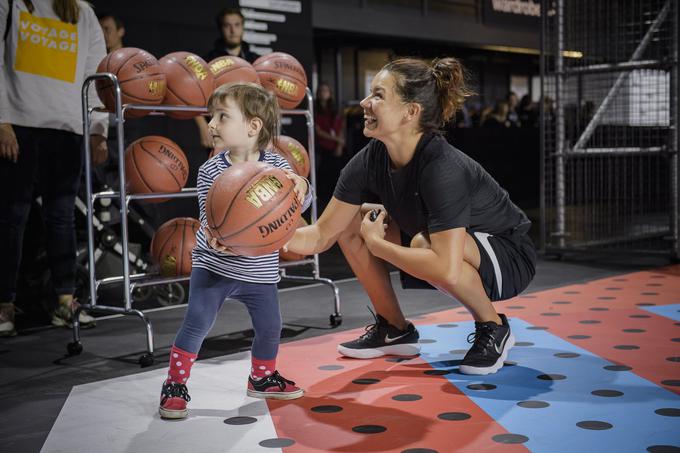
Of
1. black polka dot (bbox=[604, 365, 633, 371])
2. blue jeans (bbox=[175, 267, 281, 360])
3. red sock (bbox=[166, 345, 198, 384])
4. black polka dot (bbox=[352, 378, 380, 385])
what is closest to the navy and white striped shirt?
blue jeans (bbox=[175, 267, 281, 360])

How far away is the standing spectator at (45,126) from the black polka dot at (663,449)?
2564 mm

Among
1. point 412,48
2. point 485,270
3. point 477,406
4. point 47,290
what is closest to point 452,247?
point 485,270

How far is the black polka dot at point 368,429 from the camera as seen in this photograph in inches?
88.8

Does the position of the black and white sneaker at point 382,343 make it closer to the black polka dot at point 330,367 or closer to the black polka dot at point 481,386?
the black polka dot at point 330,367

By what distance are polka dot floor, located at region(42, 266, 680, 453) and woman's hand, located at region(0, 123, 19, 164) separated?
51.1 inches

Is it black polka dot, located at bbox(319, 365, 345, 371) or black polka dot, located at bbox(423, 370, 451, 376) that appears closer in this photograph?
black polka dot, located at bbox(423, 370, 451, 376)

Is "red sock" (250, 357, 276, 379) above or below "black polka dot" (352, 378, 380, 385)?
above

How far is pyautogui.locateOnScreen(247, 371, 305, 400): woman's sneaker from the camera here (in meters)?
2.58

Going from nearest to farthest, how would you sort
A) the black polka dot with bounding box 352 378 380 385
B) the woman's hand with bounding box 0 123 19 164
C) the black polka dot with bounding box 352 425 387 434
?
1. the black polka dot with bounding box 352 425 387 434
2. the black polka dot with bounding box 352 378 380 385
3. the woman's hand with bounding box 0 123 19 164

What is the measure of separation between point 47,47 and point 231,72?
84cm

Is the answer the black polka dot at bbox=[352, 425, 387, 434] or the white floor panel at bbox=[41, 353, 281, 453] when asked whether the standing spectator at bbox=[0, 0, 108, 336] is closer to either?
the white floor panel at bbox=[41, 353, 281, 453]

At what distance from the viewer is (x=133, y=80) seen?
3451 mm

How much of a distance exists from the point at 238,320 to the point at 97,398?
4.44ft

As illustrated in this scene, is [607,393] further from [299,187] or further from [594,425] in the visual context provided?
[299,187]
